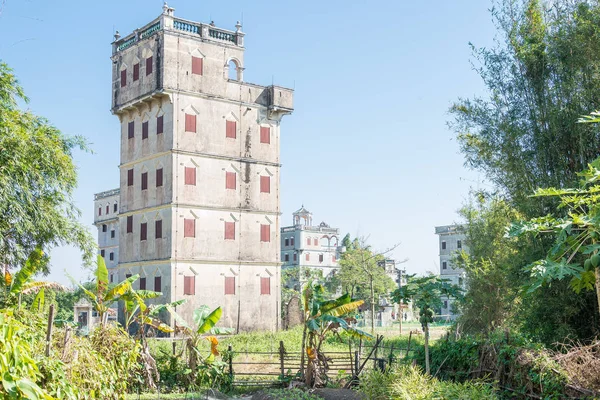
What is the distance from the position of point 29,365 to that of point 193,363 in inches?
567

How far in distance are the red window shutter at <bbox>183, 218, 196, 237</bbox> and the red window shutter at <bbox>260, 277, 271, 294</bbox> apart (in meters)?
4.80

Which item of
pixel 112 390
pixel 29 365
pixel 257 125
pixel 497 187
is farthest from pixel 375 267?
pixel 29 365

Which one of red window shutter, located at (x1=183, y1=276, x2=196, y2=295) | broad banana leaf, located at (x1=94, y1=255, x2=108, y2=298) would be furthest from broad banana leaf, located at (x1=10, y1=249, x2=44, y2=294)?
red window shutter, located at (x1=183, y1=276, x2=196, y2=295)

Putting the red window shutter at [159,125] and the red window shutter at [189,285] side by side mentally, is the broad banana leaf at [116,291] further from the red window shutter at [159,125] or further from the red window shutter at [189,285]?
the red window shutter at [159,125]

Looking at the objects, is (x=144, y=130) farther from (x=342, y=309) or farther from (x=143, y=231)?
(x=342, y=309)

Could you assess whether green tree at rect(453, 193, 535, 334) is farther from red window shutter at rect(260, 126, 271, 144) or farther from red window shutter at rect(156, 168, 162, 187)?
red window shutter at rect(156, 168, 162, 187)

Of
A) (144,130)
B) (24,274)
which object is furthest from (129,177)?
(24,274)

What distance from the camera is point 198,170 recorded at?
3359 cm

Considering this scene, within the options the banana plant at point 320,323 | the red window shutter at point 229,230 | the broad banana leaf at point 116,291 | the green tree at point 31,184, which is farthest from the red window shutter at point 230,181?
the banana plant at point 320,323

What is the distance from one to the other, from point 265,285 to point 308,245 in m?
44.8

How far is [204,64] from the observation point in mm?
34531

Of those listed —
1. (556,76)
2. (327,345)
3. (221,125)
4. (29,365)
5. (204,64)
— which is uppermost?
(204,64)

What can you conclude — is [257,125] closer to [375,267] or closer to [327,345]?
[327,345]

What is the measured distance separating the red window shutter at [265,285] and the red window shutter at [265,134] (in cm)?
724
